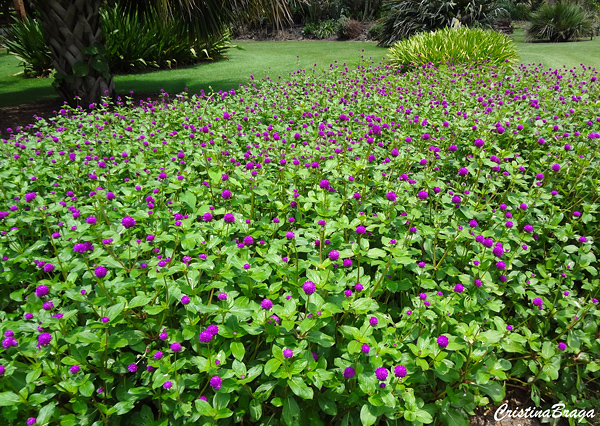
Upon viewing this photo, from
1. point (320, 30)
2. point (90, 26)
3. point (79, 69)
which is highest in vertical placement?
point (320, 30)

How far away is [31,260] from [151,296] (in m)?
0.91

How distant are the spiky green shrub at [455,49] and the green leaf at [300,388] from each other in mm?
8045

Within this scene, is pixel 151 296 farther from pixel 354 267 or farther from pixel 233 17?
pixel 233 17

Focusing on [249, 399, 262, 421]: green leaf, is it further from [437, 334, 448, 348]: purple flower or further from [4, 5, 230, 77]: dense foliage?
[4, 5, 230, 77]: dense foliage

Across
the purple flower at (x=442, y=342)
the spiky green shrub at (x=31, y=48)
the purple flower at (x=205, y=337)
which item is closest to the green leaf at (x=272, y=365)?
the purple flower at (x=205, y=337)

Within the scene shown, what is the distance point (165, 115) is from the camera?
453cm

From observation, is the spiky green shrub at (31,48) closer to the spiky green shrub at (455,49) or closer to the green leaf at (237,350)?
the spiky green shrub at (455,49)

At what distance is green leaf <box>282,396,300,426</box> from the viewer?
139cm

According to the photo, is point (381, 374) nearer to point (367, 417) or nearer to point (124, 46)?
point (367, 417)

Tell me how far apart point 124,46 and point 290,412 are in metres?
12.4

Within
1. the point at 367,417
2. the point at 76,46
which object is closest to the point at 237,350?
the point at 367,417

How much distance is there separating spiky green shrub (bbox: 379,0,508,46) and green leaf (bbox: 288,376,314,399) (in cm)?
1461

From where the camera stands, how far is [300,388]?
1.34m

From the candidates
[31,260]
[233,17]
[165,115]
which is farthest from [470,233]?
Result: [233,17]
